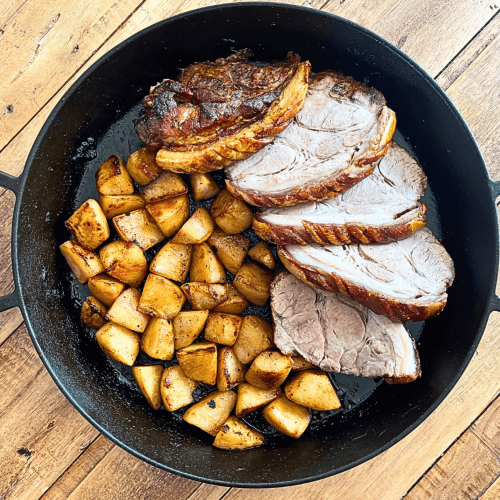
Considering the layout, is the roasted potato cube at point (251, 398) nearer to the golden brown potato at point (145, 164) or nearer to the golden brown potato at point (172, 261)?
the golden brown potato at point (172, 261)


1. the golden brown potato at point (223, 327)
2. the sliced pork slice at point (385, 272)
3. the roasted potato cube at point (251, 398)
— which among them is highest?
the sliced pork slice at point (385, 272)

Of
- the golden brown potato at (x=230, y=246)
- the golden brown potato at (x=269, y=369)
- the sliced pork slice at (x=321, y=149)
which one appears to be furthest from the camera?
the golden brown potato at (x=230, y=246)

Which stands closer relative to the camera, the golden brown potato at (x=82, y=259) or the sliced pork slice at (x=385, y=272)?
the sliced pork slice at (x=385, y=272)

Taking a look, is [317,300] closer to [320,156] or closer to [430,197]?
[320,156]

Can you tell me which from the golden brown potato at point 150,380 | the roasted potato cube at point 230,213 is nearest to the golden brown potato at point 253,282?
the roasted potato cube at point 230,213

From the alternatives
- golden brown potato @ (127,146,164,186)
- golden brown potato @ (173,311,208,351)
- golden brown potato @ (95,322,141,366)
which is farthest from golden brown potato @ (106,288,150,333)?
golden brown potato @ (127,146,164,186)

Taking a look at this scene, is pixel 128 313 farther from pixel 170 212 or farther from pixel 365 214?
pixel 365 214

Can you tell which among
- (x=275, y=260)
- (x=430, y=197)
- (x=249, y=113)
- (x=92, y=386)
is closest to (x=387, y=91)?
(x=430, y=197)

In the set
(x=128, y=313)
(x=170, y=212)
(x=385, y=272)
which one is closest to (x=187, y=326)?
(x=128, y=313)

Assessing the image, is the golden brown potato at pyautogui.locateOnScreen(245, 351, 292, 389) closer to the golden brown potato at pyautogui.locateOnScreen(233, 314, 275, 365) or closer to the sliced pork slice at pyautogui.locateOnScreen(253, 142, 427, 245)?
the golden brown potato at pyautogui.locateOnScreen(233, 314, 275, 365)
